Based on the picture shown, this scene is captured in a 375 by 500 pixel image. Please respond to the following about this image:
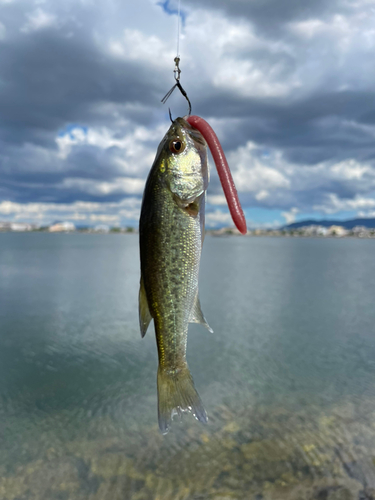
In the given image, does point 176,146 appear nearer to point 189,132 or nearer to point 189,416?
point 189,132

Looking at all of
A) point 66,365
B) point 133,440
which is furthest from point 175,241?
point 66,365

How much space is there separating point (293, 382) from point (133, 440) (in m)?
8.05

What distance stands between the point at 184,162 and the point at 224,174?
452 mm

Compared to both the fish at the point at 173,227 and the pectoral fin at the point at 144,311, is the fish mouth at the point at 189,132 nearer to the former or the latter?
the fish at the point at 173,227

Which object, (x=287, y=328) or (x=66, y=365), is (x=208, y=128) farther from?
(x=287, y=328)

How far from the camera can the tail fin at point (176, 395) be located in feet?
11.3

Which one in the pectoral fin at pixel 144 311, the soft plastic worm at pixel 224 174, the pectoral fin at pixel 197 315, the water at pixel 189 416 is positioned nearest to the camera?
the soft plastic worm at pixel 224 174

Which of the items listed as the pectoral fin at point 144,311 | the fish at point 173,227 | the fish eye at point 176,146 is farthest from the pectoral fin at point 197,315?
the fish eye at point 176,146

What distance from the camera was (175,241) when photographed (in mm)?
3145

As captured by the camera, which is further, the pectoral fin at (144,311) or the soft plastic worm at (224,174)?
the pectoral fin at (144,311)

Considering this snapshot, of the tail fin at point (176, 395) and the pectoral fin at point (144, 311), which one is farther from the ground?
the pectoral fin at point (144, 311)

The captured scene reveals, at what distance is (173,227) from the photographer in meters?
3.12

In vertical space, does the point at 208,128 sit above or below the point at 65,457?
above

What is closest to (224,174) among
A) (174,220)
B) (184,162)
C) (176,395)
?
(184,162)
